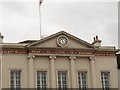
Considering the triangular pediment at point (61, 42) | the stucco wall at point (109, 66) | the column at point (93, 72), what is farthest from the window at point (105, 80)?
the triangular pediment at point (61, 42)

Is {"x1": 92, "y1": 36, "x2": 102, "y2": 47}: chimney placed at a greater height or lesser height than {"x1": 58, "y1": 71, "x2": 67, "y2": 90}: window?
greater

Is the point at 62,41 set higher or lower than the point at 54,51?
higher

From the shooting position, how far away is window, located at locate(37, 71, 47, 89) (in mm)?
33772

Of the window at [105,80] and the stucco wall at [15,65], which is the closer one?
the stucco wall at [15,65]

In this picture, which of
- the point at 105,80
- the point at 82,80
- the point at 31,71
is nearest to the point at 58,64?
the point at 31,71

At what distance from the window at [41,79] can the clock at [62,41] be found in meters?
3.21

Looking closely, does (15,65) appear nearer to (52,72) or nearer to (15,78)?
(15,78)

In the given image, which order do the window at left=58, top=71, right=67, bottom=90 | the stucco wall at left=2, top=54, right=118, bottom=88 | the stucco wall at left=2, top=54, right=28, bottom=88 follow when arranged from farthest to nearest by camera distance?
the window at left=58, top=71, right=67, bottom=90 → the stucco wall at left=2, top=54, right=118, bottom=88 → the stucco wall at left=2, top=54, right=28, bottom=88

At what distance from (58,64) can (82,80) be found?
9.64ft

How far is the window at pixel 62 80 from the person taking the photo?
112 ft

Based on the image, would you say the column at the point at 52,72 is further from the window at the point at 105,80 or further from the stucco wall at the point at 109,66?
the window at the point at 105,80

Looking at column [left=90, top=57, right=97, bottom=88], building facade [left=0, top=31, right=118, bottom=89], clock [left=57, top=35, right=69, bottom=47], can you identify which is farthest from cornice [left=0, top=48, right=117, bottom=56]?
column [left=90, top=57, right=97, bottom=88]

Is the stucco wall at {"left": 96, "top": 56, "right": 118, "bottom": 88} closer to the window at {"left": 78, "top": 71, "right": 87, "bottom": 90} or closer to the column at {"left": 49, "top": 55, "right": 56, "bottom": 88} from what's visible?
the window at {"left": 78, "top": 71, "right": 87, "bottom": 90}

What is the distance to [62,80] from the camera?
113 ft
